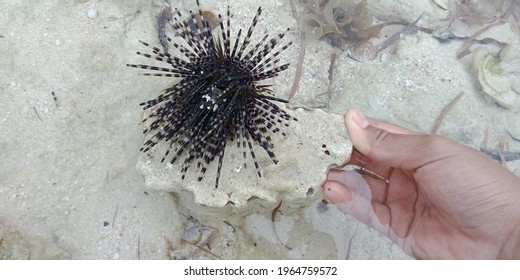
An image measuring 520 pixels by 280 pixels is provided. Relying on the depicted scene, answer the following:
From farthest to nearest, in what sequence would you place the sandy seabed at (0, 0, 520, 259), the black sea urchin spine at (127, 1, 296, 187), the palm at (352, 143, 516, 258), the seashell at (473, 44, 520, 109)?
1. the seashell at (473, 44, 520, 109)
2. the sandy seabed at (0, 0, 520, 259)
3. the palm at (352, 143, 516, 258)
4. the black sea urchin spine at (127, 1, 296, 187)

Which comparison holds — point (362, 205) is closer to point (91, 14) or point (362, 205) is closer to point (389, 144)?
point (389, 144)

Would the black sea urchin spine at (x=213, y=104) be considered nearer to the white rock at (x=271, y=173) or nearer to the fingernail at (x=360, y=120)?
the white rock at (x=271, y=173)

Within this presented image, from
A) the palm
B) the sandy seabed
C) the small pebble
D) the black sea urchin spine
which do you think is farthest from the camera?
the small pebble

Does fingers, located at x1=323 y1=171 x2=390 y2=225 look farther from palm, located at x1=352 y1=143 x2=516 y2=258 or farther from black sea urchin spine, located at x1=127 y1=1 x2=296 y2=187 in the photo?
black sea urchin spine, located at x1=127 y1=1 x2=296 y2=187

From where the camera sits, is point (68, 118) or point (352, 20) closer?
point (68, 118)

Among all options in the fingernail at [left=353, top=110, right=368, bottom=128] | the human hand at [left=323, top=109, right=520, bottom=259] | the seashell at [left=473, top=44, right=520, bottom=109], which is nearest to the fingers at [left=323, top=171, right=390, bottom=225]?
the human hand at [left=323, top=109, right=520, bottom=259]

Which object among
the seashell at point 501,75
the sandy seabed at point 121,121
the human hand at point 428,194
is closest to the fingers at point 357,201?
the human hand at point 428,194

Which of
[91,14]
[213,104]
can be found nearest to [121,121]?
[91,14]
